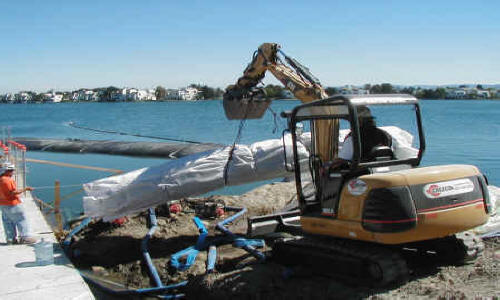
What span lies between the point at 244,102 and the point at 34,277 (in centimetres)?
549

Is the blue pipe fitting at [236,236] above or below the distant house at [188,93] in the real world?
below

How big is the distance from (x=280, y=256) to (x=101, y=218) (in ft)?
16.2

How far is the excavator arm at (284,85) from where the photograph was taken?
334 inches

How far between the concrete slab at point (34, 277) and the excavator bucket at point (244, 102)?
455 centimetres

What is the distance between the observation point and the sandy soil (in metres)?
6.41

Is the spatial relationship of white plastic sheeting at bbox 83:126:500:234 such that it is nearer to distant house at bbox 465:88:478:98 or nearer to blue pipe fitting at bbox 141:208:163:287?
blue pipe fitting at bbox 141:208:163:287

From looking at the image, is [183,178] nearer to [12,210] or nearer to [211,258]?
[211,258]

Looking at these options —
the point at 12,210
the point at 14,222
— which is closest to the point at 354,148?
the point at 12,210

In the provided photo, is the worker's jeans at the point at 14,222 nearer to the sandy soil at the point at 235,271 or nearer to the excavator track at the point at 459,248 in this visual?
the sandy soil at the point at 235,271

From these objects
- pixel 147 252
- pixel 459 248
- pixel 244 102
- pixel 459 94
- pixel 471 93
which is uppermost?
pixel 471 93

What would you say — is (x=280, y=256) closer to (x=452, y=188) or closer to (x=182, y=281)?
(x=182, y=281)

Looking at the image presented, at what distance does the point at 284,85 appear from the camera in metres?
10.4

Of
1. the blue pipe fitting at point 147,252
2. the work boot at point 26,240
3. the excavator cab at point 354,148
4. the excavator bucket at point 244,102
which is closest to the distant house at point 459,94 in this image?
the excavator bucket at point 244,102

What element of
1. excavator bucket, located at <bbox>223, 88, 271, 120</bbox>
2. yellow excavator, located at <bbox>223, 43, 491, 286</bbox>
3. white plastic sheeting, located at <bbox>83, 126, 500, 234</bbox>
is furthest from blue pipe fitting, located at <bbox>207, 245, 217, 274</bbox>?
excavator bucket, located at <bbox>223, 88, 271, 120</bbox>
